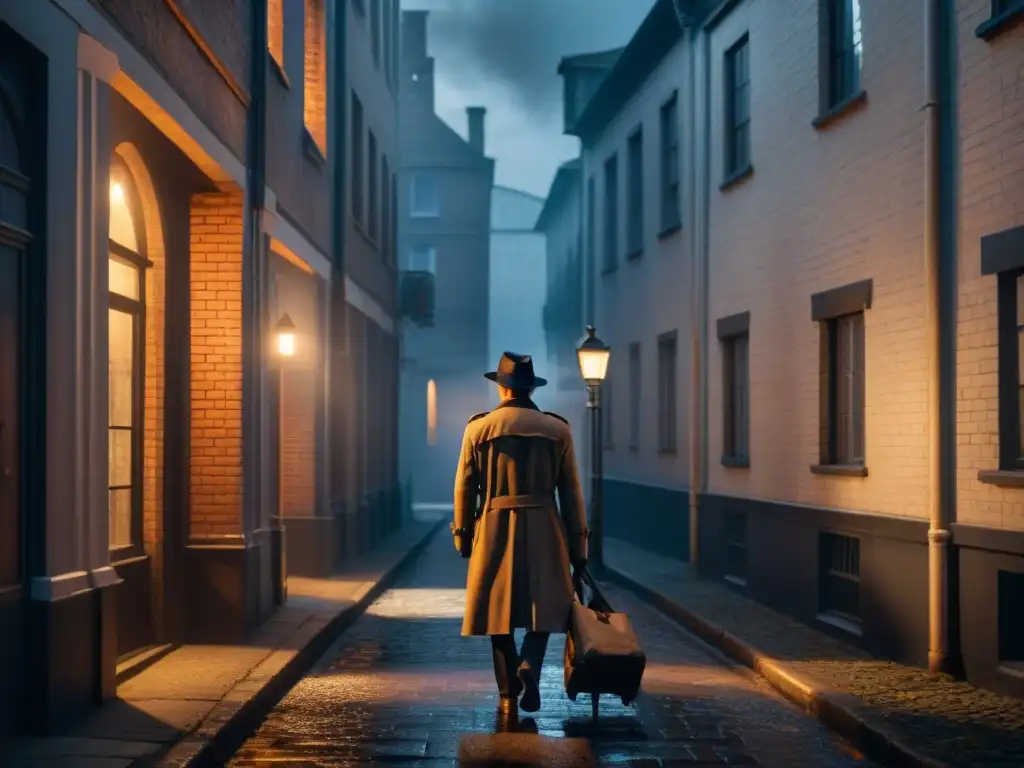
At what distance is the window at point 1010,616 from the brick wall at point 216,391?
5369 mm

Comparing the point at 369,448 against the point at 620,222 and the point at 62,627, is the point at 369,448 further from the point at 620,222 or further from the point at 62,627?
the point at 62,627

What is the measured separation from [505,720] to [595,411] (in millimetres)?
8971

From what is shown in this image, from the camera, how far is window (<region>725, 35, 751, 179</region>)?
15.7m

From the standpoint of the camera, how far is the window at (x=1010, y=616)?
882 cm

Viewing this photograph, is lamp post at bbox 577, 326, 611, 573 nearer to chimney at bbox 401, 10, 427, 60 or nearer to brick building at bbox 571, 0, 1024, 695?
brick building at bbox 571, 0, 1024, 695

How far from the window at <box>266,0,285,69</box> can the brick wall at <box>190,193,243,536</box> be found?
293 centimetres

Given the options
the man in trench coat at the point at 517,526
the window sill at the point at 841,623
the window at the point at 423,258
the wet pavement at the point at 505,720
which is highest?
the window at the point at 423,258

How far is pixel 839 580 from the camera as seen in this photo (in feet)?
39.7

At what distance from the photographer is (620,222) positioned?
23.1m

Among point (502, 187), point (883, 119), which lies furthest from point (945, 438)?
point (502, 187)

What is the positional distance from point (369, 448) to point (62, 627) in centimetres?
1560

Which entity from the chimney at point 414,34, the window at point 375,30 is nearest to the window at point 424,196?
the chimney at point 414,34

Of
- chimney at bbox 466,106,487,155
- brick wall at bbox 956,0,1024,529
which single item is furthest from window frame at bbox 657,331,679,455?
chimney at bbox 466,106,487,155

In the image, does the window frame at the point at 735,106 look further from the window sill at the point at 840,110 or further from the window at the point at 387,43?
the window at the point at 387,43
